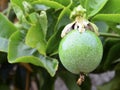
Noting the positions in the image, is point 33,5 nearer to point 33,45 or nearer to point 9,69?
point 33,45

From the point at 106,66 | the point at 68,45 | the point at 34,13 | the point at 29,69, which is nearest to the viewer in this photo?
the point at 68,45

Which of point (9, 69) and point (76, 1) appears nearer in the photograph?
Result: point (76, 1)

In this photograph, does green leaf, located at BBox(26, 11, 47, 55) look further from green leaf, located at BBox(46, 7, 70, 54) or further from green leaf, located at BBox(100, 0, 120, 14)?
green leaf, located at BBox(100, 0, 120, 14)

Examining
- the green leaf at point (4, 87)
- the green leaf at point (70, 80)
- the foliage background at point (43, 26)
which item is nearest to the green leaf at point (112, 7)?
the foliage background at point (43, 26)

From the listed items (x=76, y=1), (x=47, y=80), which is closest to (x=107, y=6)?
(x=76, y=1)

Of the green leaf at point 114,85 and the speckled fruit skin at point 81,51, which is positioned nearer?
the speckled fruit skin at point 81,51

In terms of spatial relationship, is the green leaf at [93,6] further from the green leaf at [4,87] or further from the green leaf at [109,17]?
the green leaf at [4,87]
